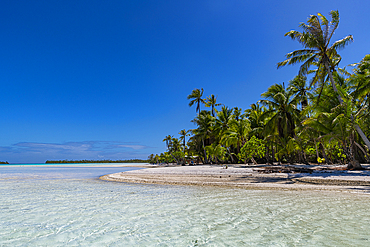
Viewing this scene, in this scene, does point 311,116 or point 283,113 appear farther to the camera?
point 283,113

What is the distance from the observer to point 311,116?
56.9 feet

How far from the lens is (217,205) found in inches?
207

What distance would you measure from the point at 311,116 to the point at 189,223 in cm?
1737

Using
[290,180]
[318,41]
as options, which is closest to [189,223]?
[290,180]

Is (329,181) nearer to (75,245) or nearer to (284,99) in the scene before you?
(75,245)

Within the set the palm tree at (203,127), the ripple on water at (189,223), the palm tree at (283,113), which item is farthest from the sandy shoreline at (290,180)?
the palm tree at (203,127)

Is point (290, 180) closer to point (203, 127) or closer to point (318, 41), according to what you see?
point (318, 41)

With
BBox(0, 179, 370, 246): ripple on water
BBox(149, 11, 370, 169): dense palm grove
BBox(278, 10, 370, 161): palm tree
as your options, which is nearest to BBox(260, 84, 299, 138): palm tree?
BBox(149, 11, 370, 169): dense palm grove

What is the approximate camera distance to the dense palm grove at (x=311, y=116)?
1362cm

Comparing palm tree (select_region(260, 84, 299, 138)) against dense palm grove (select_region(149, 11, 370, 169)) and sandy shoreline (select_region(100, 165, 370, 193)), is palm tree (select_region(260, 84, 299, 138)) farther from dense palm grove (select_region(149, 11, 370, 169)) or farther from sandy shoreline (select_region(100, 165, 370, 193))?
sandy shoreline (select_region(100, 165, 370, 193))

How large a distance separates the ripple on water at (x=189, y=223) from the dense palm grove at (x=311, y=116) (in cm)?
1035

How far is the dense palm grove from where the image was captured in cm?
1362

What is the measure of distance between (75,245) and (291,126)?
22.7 metres

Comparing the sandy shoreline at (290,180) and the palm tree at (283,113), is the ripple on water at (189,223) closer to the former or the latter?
the sandy shoreline at (290,180)
